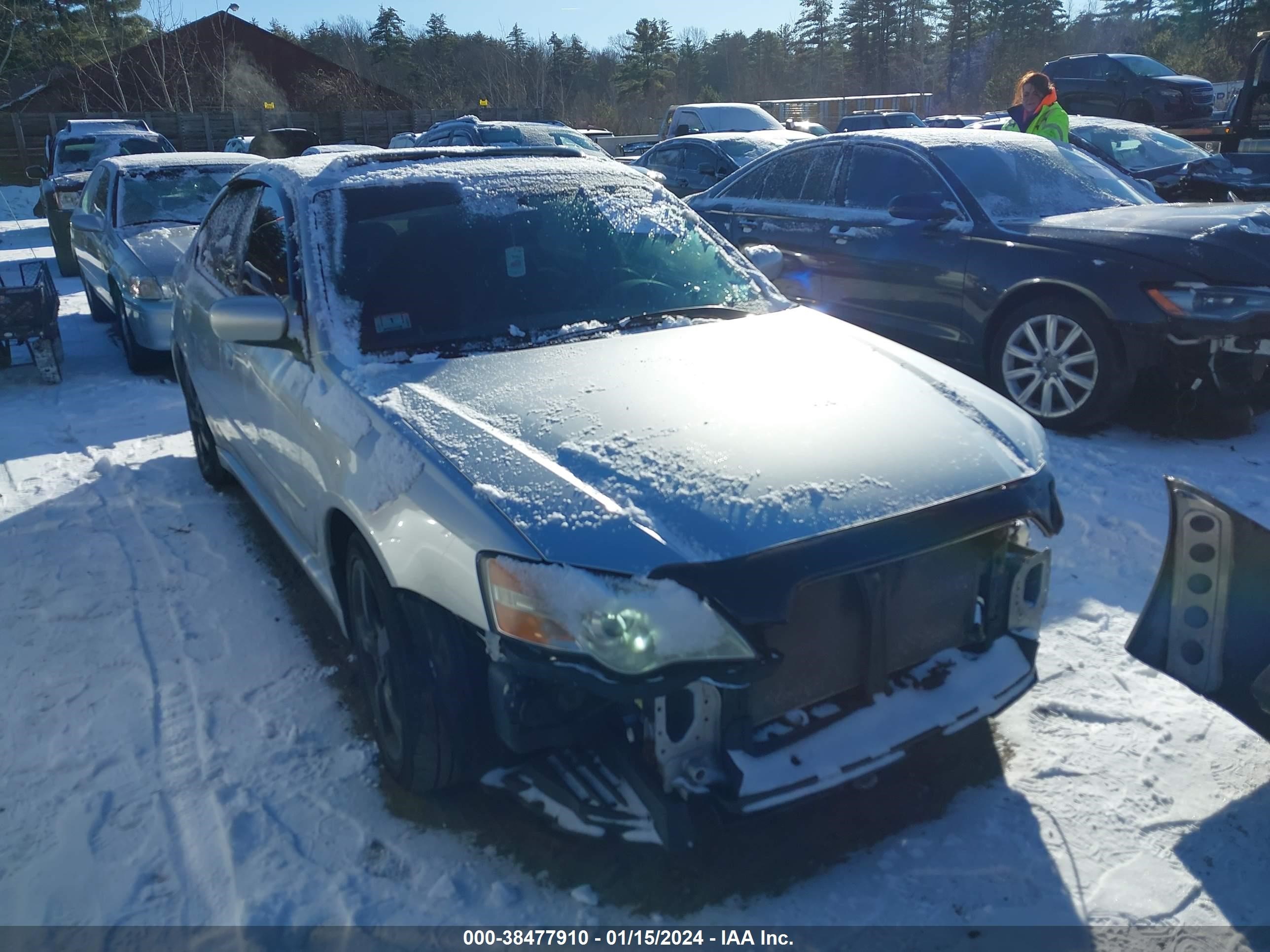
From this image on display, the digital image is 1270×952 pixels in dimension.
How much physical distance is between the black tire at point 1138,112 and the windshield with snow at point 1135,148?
1046 centimetres

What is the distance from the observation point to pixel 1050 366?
5.41 meters

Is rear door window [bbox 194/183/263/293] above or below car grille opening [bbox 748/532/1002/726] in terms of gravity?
above

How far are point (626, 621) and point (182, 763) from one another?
1.65m

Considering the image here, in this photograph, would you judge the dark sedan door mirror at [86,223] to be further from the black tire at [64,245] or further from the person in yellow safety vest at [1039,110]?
the person in yellow safety vest at [1039,110]

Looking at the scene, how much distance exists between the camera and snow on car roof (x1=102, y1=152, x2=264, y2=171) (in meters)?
8.64

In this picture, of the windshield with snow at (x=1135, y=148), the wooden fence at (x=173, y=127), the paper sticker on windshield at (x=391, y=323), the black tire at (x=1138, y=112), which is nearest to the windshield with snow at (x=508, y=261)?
the paper sticker on windshield at (x=391, y=323)

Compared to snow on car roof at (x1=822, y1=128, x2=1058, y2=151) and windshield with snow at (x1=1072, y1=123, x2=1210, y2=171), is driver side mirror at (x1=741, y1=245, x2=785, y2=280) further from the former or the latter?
windshield with snow at (x1=1072, y1=123, x2=1210, y2=171)

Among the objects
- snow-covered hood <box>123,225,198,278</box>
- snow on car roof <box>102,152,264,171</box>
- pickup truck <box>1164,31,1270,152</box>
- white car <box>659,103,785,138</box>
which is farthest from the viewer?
white car <box>659,103,785,138</box>

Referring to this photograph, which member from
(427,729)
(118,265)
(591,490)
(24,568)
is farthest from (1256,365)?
(118,265)

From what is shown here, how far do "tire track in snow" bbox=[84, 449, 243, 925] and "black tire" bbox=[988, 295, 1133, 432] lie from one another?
14.4 feet

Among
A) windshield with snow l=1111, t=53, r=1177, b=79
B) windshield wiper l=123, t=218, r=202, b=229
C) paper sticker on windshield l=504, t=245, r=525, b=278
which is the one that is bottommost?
windshield wiper l=123, t=218, r=202, b=229

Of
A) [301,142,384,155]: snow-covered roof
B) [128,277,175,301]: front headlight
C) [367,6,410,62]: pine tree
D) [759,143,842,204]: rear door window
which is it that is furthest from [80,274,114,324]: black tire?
[367,6,410,62]: pine tree

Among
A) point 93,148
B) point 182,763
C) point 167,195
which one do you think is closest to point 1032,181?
point 182,763

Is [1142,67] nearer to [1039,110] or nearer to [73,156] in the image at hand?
[1039,110]
